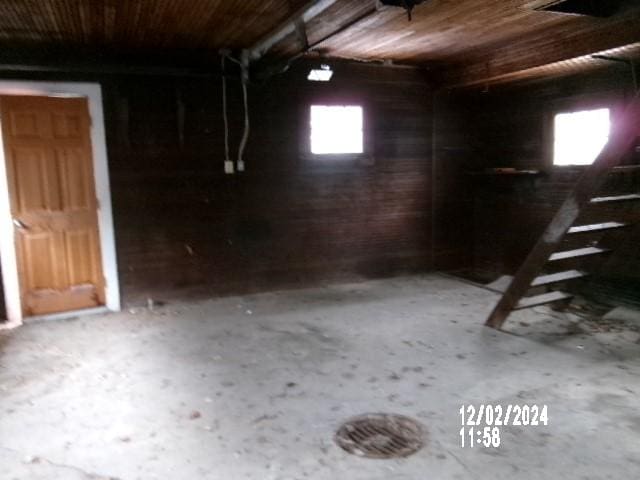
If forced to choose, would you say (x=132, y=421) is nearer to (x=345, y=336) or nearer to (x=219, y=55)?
(x=345, y=336)

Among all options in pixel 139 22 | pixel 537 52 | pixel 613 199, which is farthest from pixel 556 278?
pixel 139 22

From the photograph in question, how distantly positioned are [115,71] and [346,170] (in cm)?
293

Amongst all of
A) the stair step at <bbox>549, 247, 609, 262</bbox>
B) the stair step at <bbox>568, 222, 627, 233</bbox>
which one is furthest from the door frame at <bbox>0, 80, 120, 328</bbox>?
the stair step at <bbox>568, 222, 627, 233</bbox>

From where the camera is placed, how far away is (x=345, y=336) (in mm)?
4723

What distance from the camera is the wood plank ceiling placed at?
396 cm

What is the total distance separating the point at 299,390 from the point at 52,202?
3514 mm

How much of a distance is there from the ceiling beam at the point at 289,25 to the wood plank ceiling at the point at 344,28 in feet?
0.17

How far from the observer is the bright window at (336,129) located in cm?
646

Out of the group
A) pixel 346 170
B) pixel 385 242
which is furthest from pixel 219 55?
pixel 385 242

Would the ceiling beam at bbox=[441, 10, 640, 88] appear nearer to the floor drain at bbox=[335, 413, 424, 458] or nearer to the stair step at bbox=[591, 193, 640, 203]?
the stair step at bbox=[591, 193, 640, 203]
